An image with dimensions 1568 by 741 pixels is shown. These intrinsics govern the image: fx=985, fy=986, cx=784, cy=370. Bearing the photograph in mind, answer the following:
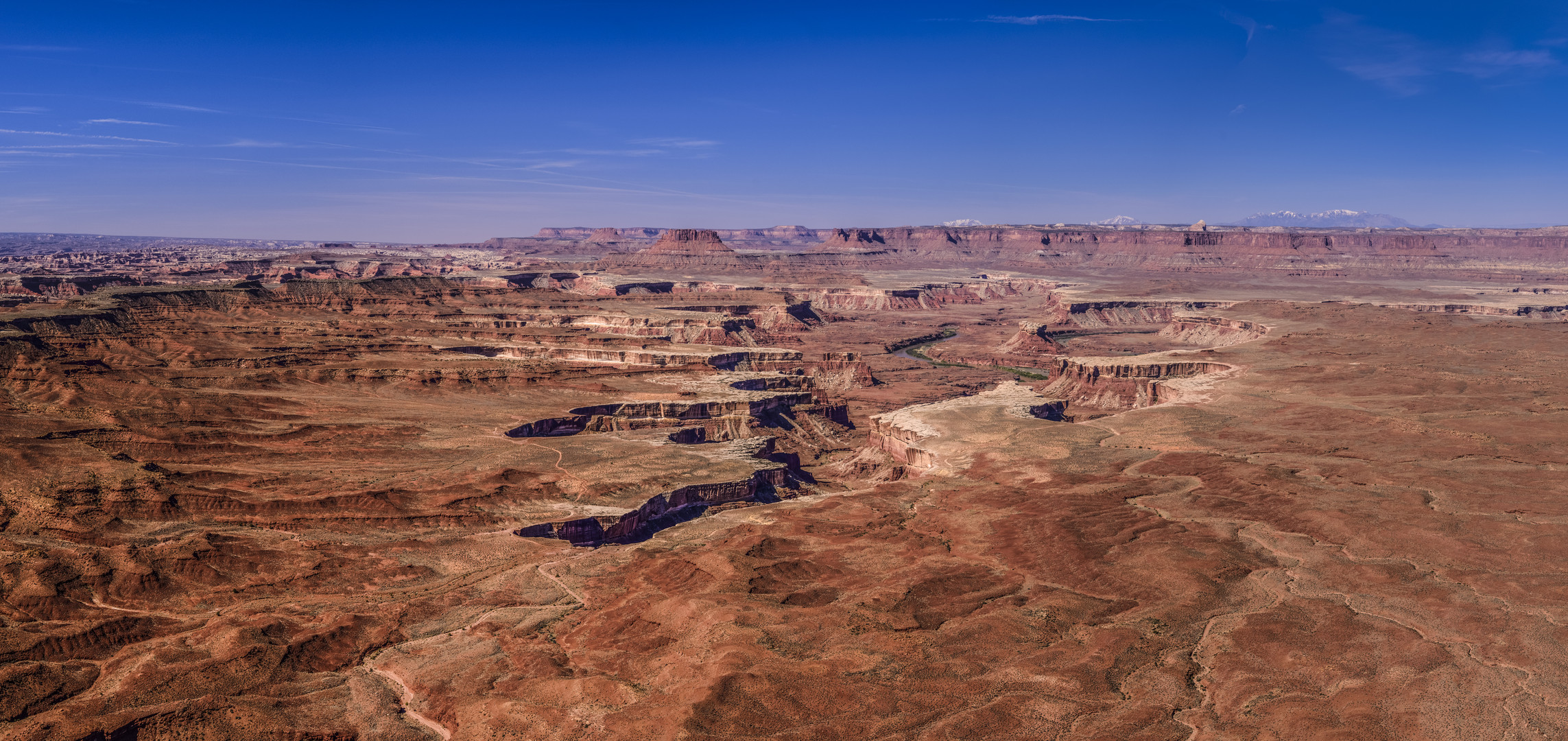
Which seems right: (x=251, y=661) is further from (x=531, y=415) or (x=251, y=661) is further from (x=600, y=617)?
(x=531, y=415)

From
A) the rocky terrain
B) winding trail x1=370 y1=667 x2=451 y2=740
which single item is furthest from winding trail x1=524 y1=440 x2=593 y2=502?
winding trail x1=370 y1=667 x2=451 y2=740

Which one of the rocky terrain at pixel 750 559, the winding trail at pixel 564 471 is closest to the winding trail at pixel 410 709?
the rocky terrain at pixel 750 559

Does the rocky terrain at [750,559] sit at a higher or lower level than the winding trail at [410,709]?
higher

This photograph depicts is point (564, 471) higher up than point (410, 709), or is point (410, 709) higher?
point (564, 471)

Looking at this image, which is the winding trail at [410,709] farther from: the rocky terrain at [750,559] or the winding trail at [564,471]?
the winding trail at [564,471]

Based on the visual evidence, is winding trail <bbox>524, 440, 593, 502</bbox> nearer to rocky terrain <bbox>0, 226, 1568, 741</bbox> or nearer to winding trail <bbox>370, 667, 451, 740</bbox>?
rocky terrain <bbox>0, 226, 1568, 741</bbox>

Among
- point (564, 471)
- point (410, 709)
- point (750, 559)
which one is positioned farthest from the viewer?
point (564, 471)

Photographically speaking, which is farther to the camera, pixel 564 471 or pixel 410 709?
pixel 564 471

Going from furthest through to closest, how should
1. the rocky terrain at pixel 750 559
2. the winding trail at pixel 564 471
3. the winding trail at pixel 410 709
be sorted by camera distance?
1. the winding trail at pixel 564 471
2. the rocky terrain at pixel 750 559
3. the winding trail at pixel 410 709

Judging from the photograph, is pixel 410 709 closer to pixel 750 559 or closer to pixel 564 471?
pixel 750 559

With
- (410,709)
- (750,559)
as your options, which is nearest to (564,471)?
(750,559)
